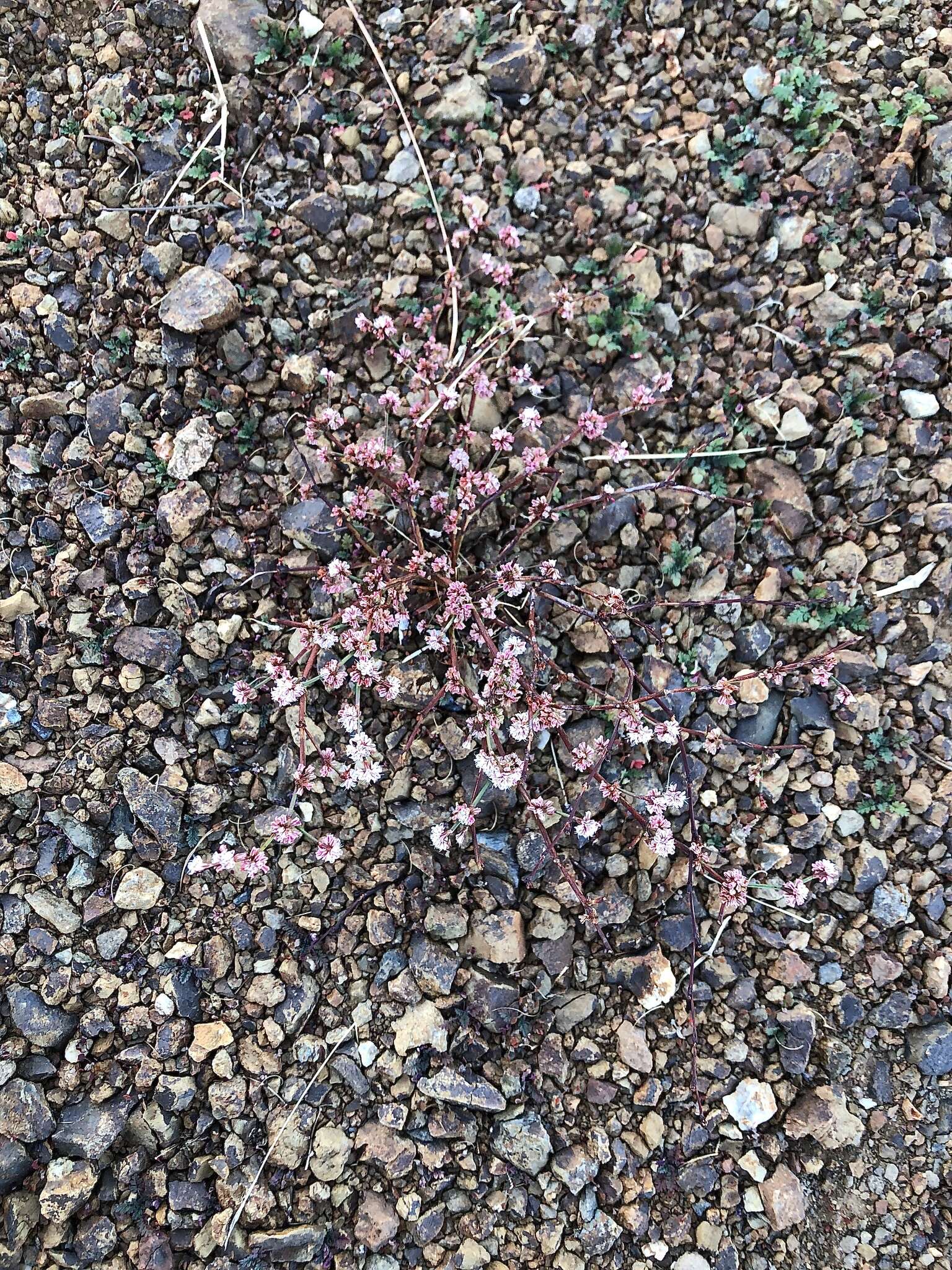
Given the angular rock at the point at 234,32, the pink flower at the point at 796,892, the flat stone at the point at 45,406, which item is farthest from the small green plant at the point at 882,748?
the angular rock at the point at 234,32

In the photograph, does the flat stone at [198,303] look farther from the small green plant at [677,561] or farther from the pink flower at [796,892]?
the pink flower at [796,892]

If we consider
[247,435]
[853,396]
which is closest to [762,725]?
[853,396]

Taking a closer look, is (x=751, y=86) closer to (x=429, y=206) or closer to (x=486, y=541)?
(x=429, y=206)

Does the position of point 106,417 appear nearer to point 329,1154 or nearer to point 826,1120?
point 329,1154

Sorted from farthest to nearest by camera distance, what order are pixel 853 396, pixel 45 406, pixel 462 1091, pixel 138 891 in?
1. pixel 853 396
2. pixel 45 406
3. pixel 138 891
4. pixel 462 1091

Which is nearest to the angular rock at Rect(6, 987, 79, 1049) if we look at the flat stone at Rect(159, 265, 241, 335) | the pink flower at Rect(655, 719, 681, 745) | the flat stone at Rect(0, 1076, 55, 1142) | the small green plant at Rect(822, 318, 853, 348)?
the flat stone at Rect(0, 1076, 55, 1142)

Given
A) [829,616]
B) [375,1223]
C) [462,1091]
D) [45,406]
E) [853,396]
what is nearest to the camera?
[375,1223]
